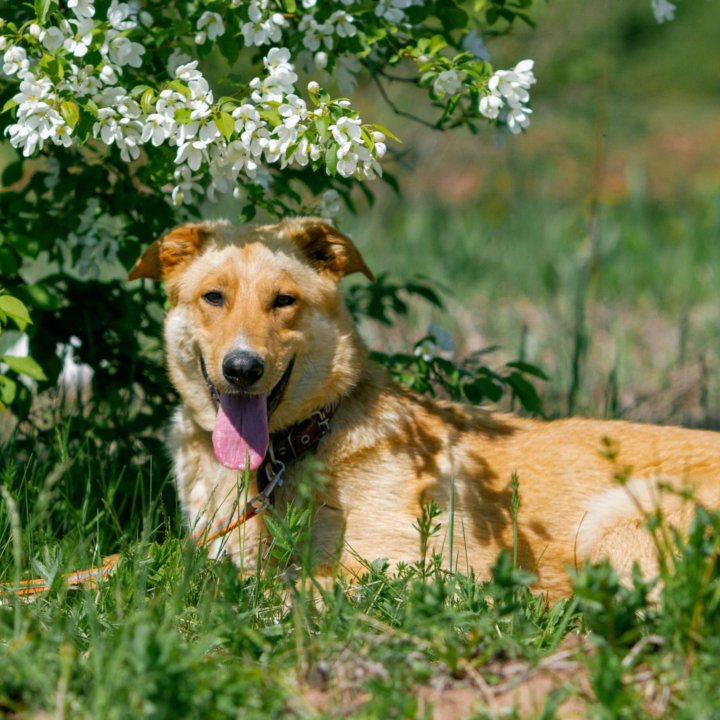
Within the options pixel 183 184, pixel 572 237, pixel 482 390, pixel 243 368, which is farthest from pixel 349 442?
pixel 572 237

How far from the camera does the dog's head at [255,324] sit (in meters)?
3.99

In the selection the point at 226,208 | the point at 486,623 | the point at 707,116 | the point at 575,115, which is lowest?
the point at 486,623

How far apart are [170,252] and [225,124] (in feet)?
3.17

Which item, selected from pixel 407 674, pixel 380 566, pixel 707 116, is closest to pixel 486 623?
pixel 407 674

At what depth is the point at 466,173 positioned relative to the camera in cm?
1540

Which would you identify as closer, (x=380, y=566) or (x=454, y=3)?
(x=380, y=566)

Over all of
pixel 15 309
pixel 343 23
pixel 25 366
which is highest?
pixel 343 23

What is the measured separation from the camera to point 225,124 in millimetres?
3479

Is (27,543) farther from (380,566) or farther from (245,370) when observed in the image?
(380,566)

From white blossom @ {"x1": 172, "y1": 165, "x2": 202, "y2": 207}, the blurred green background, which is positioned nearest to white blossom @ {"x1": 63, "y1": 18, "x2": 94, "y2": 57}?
white blossom @ {"x1": 172, "y1": 165, "x2": 202, "y2": 207}

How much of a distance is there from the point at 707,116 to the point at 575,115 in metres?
6.82

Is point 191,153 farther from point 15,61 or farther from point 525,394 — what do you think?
point 525,394

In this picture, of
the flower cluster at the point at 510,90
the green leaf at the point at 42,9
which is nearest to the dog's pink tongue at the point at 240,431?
the flower cluster at the point at 510,90

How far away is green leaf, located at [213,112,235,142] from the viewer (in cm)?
346
